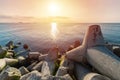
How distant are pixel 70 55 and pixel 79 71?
152cm

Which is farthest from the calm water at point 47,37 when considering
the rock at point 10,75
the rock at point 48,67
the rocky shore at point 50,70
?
the rock at point 10,75

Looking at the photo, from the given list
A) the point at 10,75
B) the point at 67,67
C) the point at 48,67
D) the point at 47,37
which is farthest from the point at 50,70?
the point at 47,37

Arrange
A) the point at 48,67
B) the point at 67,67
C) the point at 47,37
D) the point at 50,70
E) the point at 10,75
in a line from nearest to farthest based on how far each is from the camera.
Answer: the point at 10,75 → the point at 67,67 → the point at 50,70 → the point at 48,67 → the point at 47,37

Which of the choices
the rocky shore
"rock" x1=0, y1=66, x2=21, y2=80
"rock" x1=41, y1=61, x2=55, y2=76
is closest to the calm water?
the rocky shore

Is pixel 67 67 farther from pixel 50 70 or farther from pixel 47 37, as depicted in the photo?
pixel 47 37

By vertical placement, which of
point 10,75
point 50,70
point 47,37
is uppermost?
point 10,75

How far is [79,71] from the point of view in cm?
954

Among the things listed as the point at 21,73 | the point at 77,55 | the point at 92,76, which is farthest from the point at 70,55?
the point at 92,76

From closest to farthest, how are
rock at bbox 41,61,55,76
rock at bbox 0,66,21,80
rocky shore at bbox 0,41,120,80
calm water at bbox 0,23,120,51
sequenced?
rocky shore at bbox 0,41,120,80
rock at bbox 0,66,21,80
rock at bbox 41,61,55,76
calm water at bbox 0,23,120,51

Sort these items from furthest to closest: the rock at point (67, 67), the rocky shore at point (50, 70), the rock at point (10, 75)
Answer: the rock at point (67, 67), the rock at point (10, 75), the rocky shore at point (50, 70)

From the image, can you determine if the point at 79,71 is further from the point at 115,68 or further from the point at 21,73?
the point at 21,73

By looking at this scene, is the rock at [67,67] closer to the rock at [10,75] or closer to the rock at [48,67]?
the rock at [48,67]

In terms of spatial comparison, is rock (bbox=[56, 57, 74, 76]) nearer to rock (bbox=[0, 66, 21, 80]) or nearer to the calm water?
rock (bbox=[0, 66, 21, 80])

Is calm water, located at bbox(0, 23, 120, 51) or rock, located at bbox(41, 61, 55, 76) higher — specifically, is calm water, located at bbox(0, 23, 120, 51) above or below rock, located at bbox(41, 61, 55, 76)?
below
